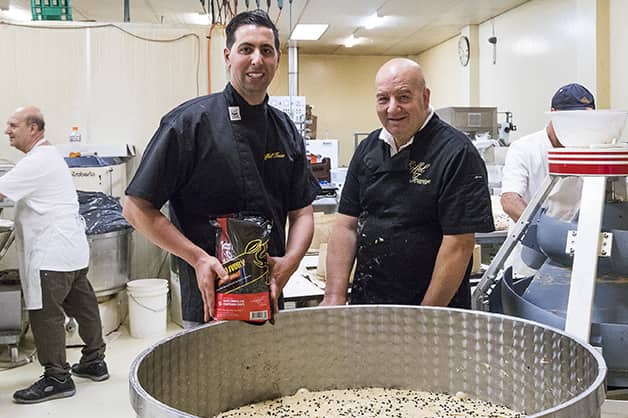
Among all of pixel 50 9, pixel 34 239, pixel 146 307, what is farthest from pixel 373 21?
pixel 34 239

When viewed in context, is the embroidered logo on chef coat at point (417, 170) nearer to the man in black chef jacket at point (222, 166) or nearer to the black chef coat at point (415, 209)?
the black chef coat at point (415, 209)

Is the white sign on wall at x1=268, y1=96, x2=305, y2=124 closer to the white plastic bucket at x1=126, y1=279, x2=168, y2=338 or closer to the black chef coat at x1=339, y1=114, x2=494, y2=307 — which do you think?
the white plastic bucket at x1=126, y1=279, x2=168, y2=338

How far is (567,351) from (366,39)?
868 centimetres

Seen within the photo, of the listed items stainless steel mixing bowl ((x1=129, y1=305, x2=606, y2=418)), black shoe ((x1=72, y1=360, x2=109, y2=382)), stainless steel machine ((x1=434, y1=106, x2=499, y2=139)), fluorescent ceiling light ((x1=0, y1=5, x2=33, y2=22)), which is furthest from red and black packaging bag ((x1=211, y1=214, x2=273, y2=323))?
fluorescent ceiling light ((x1=0, y1=5, x2=33, y2=22))

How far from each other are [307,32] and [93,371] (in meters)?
6.32

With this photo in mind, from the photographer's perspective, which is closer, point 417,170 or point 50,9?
point 417,170

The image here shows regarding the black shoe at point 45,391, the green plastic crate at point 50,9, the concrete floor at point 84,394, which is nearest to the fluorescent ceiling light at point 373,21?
the green plastic crate at point 50,9

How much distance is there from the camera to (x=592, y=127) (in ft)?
4.82

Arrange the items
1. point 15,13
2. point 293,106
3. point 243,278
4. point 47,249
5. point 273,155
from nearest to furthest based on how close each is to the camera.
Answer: point 243,278, point 273,155, point 47,249, point 293,106, point 15,13

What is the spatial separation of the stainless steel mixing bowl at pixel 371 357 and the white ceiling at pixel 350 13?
5175mm

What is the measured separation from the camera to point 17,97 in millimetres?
4578

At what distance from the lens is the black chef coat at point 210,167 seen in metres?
1.42

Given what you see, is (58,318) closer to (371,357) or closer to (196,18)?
(371,357)

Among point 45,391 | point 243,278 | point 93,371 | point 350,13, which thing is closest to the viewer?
point 243,278
